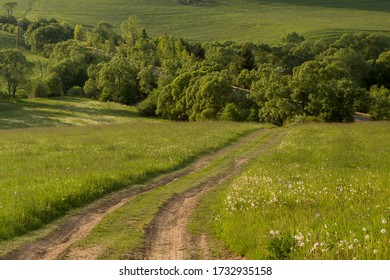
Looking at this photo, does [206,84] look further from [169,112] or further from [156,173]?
[156,173]

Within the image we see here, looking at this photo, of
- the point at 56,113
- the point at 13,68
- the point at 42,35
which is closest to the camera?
the point at 56,113

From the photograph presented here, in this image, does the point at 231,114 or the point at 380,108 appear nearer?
the point at 380,108

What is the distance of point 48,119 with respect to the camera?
270 feet

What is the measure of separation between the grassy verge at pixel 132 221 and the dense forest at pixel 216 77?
50.5 meters

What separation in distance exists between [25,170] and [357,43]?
13242 centimetres

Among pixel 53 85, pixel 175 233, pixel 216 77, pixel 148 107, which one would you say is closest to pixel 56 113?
pixel 148 107

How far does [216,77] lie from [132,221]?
71.9 m

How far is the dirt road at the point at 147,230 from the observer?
9910 mm

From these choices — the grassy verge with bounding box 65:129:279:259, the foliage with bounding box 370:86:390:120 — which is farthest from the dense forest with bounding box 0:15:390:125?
the grassy verge with bounding box 65:129:279:259

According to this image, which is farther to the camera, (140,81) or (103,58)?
(103,58)

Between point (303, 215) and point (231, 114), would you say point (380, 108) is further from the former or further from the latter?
point (303, 215)

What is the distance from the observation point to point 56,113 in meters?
89.5

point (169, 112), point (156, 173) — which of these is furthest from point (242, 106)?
point (156, 173)

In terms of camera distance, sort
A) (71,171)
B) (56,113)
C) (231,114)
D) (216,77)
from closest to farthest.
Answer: (71,171)
(231,114)
(216,77)
(56,113)
